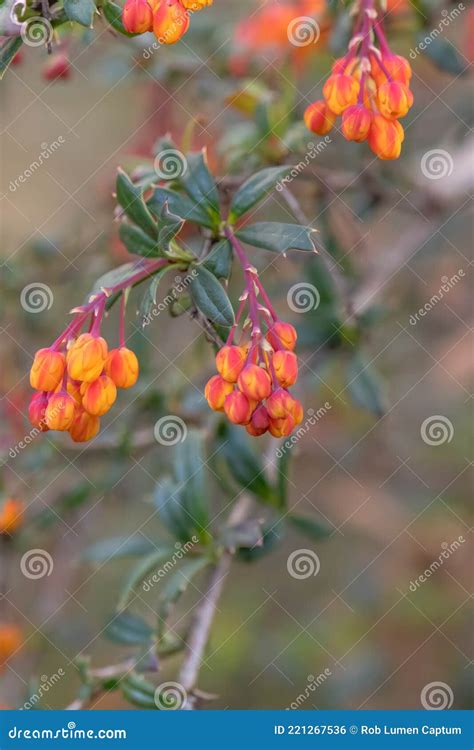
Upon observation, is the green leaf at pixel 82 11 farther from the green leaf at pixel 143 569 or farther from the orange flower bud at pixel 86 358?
the green leaf at pixel 143 569

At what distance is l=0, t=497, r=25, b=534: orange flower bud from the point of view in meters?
1.95

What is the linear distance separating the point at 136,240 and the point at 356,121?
14.5 inches

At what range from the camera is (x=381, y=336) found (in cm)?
280

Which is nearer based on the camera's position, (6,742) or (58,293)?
(6,742)

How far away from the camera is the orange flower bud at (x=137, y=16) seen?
1163 millimetres

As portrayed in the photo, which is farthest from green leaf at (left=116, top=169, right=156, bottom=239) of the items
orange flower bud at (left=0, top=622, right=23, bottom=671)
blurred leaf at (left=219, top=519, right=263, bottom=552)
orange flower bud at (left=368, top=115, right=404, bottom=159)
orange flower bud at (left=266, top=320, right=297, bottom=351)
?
orange flower bud at (left=0, top=622, right=23, bottom=671)

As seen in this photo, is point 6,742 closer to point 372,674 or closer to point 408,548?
point 372,674

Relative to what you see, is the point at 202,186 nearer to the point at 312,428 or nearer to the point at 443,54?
the point at 443,54

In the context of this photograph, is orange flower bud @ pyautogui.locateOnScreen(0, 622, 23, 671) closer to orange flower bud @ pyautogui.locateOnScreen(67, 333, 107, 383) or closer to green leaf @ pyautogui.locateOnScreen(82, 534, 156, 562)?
green leaf @ pyautogui.locateOnScreen(82, 534, 156, 562)

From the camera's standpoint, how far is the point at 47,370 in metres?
1.24

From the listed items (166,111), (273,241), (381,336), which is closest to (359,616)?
(381,336)

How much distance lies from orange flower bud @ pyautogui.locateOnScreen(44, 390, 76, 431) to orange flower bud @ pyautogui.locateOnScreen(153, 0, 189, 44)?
0.49 meters

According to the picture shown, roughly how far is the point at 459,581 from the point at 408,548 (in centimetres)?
20

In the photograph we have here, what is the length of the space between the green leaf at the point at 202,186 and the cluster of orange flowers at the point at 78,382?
0.27m
